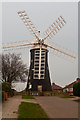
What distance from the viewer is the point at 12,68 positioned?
125ft

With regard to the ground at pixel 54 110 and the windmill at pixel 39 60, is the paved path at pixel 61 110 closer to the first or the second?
the ground at pixel 54 110

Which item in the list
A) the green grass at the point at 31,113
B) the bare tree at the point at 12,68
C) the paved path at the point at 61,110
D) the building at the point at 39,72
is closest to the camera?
the green grass at the point at 31,113

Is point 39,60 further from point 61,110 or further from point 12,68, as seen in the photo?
point 61,110

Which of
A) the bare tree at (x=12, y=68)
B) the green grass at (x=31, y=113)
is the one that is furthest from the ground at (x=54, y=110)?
the bare tree at (x=12, y=68)

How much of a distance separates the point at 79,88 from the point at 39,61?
13.8 metres

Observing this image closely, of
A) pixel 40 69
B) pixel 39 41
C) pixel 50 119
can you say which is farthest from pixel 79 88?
pixel 50 119

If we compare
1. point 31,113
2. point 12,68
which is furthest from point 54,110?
point 12,68

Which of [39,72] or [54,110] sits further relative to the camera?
[39,72]

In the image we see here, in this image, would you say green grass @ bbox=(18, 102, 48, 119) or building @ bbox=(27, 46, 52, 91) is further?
building @ bbox=(27, 46, 52, 91)

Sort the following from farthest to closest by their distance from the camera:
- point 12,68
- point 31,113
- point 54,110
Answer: point 12,68 → point 54,110 → point 31,113

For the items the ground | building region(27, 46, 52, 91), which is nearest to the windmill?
building region(27, 46, 52, 91)

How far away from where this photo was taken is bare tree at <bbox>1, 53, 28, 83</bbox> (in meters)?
37.8

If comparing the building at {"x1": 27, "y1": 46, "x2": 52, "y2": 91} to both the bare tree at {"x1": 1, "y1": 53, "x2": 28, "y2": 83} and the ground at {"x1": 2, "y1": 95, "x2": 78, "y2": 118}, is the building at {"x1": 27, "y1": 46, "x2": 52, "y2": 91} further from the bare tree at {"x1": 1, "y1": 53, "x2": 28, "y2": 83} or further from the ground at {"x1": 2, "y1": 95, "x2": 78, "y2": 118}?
the ground at {"x1": 2, "y1": 95, "x2": 78, "y2": 118}

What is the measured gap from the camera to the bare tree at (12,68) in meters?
37.8
